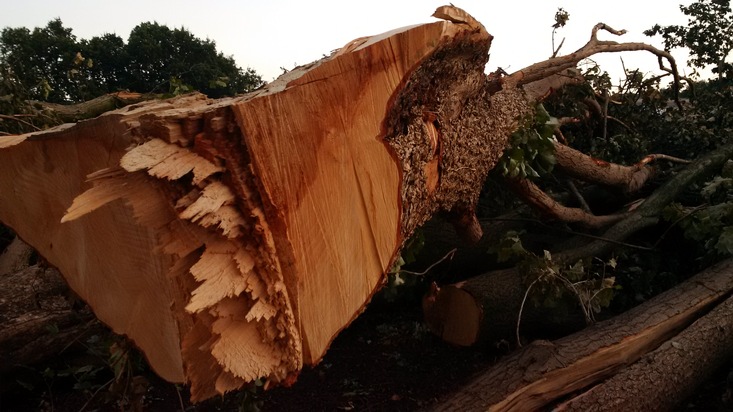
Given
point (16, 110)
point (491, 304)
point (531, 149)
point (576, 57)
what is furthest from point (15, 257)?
point (576, 57)

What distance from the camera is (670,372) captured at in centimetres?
223

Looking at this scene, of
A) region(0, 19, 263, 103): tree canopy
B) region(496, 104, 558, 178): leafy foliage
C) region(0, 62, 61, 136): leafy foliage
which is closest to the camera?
region(496, 104, 558, 178): leafy foliage

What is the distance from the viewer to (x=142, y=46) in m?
17.9

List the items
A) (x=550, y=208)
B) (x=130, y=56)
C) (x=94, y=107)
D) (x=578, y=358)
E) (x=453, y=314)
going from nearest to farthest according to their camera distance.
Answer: (x=578, y=358) → (x=453, y=314) → (x=550, y=208) → (x=94, y=107) → (x=130, y=56)

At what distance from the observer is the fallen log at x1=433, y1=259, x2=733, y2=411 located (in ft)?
6.68

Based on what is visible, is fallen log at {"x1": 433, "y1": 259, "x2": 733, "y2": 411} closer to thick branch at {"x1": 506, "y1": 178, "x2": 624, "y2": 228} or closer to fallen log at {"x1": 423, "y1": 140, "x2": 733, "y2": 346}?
fallen log at {"x1": 423, "y1": 140, "x2": 733, "y2": 346}

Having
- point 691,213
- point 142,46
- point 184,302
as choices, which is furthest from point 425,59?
point 142,46

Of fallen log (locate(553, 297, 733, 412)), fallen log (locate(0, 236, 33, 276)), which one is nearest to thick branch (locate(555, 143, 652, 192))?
fallen log (locate(553, 297, 733, 412))

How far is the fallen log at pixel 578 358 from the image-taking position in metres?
2.04

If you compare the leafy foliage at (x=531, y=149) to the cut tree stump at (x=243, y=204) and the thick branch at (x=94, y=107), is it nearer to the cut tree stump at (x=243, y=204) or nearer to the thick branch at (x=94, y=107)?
the cut tree stump at (x=243, y=204)

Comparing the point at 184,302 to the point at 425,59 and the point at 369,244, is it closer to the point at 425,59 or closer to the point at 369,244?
the point at 369,244

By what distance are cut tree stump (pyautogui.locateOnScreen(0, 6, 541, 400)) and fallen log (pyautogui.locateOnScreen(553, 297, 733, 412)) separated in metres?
1.25

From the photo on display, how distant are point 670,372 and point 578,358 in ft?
1.60

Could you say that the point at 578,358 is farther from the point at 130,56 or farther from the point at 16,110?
the point at 130,56
